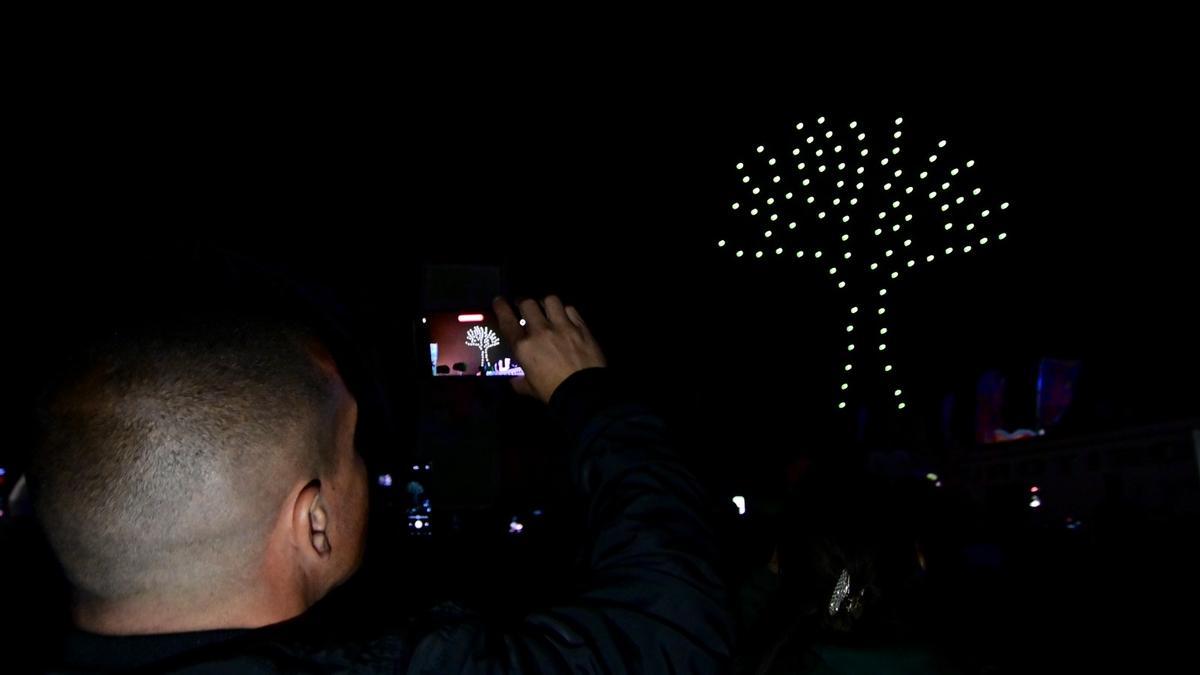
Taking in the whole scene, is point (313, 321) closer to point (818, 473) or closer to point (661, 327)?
point (818, 473)

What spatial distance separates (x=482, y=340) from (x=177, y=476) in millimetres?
1847

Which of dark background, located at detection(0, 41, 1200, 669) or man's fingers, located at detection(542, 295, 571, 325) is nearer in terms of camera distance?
man's fingers, located at detection(542, 295, 571, 325)

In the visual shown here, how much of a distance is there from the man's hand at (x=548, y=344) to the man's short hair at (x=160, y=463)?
1.14 ft

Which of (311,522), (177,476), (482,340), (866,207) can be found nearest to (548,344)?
(311,522)

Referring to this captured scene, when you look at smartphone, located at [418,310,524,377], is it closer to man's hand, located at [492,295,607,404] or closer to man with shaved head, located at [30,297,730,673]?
man's hand, located at [492,295,607,404]

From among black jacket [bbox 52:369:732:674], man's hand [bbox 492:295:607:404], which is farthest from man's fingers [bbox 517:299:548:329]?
black jacket [bbox 52:369:732:674]

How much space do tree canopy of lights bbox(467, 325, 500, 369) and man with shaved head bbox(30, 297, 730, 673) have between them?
1.73 metres

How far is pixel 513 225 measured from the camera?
7.11 metres

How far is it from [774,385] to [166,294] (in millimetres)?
15319

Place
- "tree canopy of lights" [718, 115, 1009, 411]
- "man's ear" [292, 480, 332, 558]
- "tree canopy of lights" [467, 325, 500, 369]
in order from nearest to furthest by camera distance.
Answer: "man's ear" [292, 480, 332, 558]
"tree canopy of lights" [467, 325, 500, 369]
"tree canopy of lights" [718, 115, 1009, 411]

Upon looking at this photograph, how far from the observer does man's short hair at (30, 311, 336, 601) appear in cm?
88

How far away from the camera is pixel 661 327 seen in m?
10.7

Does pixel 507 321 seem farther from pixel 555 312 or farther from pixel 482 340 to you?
pixel 482 340

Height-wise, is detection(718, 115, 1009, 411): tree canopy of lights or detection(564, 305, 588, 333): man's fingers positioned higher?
detection(718, 115, 1009, 411): tree canopy of lights
